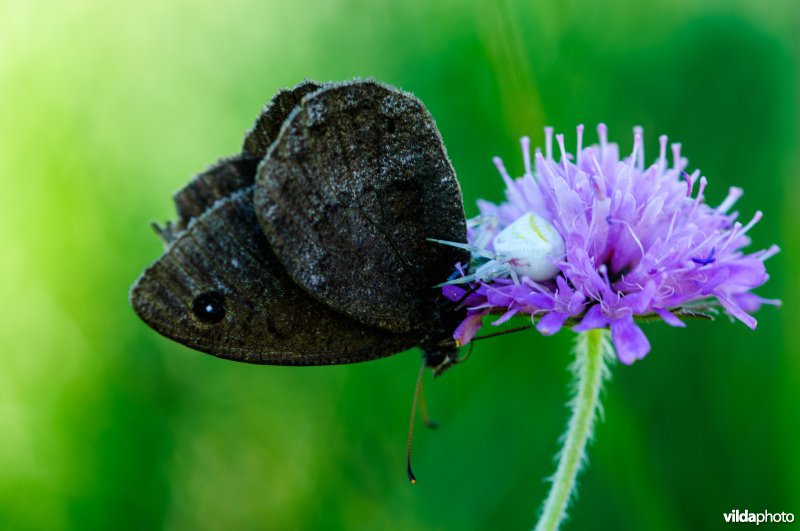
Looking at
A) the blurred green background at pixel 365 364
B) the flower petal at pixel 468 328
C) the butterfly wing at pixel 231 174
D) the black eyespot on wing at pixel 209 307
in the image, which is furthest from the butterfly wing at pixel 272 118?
the blurred green background at pixel 365 364

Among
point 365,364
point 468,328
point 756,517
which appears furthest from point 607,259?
point 365,364

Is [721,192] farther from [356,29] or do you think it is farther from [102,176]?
[102,176]

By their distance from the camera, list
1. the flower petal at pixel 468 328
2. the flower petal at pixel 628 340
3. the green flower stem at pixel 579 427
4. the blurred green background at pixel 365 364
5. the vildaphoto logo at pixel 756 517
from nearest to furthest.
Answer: the flower petal at pixel 628 340 → the green flower stem at pixel 579 427 → the flower petal at pixel 468 328 → the vildaphoto logo at pixel 756 517 → the blurred green background at pixel 365 364

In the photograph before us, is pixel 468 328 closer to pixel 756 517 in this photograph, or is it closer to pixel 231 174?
pixel 231 174

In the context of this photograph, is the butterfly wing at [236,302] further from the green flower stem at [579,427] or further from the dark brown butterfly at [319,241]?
the green flower stem at [579,427]

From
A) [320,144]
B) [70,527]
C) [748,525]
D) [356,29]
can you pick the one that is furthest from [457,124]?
[70,527]

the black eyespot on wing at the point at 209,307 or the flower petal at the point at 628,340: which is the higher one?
the black eyespot on wing at the point at 209,307
